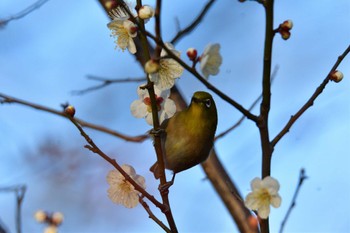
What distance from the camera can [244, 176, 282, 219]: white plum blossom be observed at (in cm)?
161

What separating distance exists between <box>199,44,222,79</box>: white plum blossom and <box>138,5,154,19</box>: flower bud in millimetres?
228

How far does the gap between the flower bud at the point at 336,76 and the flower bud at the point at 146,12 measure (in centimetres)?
59

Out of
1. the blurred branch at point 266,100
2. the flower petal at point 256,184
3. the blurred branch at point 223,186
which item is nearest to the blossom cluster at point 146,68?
the blurred branch at point 266,100

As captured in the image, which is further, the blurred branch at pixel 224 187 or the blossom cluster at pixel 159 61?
the blurred branch at pixel 224 187

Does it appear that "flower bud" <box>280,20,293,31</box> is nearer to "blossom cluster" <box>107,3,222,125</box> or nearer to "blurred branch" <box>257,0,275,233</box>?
"blurred branch" <box>257,0,275,233</box>

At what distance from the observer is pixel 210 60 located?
1.72 metres

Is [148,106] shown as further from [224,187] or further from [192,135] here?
[224,187]

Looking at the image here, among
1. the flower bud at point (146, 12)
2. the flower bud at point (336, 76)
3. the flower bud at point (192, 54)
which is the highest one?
the flower bud at point (146, 12)


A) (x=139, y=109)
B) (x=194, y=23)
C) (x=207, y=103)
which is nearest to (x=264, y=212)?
(x=139, y=109)

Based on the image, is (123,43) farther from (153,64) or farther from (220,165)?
(220,165)

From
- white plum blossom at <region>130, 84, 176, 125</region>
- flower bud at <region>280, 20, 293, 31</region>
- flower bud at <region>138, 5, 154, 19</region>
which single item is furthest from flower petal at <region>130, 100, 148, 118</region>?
flower bud at <region>280, 20, 293, 31</region>

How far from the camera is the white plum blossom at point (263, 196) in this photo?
5.27ft

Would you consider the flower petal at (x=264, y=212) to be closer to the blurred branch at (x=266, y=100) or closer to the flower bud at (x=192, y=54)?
the blurred branch at (x=266, y=100)

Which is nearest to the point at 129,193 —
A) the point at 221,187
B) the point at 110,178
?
the point at 110,178
